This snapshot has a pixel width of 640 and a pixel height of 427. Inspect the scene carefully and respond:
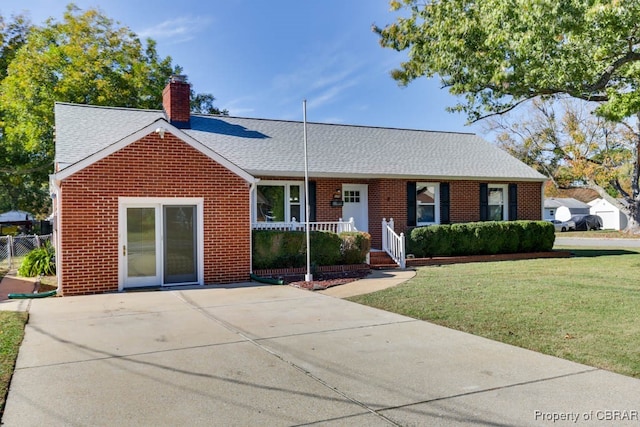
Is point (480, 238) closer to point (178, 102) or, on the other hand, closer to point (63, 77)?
point (178, 102)

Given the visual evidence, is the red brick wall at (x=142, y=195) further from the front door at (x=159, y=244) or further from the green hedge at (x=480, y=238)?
the green hedge at (x=480, y=238)

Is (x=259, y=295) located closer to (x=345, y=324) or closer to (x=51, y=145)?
(x=345, y=324)

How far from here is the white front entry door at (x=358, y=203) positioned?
57.9 ft

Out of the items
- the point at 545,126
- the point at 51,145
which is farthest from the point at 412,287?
the point at 545,126

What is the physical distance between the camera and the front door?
11422mm

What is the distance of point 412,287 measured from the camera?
10844 millimetres

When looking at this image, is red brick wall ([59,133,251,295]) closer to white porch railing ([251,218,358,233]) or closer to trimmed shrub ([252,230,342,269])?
trimmed shrub ([252,230,342,269])

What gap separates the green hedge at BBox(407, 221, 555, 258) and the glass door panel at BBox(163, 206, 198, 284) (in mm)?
7346

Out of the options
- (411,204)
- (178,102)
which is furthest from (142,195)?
(411,204)

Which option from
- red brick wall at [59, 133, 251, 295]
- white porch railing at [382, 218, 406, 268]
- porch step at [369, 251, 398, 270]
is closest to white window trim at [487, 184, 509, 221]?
white porch railing at [382, 218, 406, 268]

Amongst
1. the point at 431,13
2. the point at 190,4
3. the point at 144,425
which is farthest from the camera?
the point at 190,4

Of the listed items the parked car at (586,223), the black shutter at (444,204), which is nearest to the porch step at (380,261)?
the black shutter at (444,204)

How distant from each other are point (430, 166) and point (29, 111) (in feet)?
63.4

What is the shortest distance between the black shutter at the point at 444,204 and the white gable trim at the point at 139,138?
8.69 meters
